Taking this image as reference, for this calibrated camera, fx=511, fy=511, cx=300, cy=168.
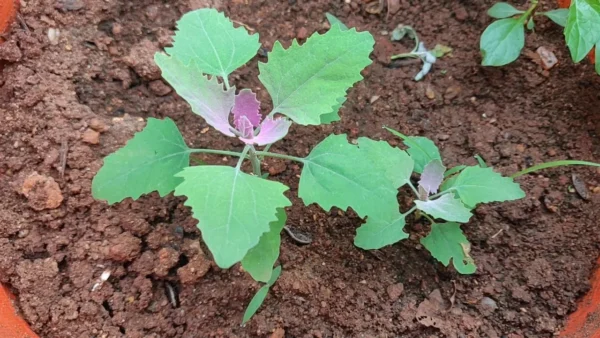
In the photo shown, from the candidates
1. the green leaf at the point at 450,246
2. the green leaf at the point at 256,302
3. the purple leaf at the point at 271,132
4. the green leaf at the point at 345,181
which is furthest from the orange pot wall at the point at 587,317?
the purple leaf at the point at 271,132

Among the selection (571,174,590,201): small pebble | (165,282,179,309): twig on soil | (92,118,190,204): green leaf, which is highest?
(92,118,190,204): green leaf

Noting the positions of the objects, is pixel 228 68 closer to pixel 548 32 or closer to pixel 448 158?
pixel 448 158

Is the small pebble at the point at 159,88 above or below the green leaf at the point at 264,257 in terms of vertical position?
above

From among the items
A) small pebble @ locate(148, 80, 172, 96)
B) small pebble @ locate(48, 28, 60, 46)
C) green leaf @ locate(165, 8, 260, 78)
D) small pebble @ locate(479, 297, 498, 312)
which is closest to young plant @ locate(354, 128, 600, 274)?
small pebble @ locate(479, 297, 498, 312)

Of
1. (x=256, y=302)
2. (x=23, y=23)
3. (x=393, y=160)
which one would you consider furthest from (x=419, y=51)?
(x=23, y=23)

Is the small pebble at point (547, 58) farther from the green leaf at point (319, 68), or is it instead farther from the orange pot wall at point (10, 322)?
the orange pot wall at point (10, 322)

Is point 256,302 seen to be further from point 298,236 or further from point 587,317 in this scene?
point 587,317

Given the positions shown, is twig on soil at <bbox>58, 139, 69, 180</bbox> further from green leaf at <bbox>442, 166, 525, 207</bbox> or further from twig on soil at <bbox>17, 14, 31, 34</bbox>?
green leaf at <bbox>442, 166, 525, 207</bbox>
